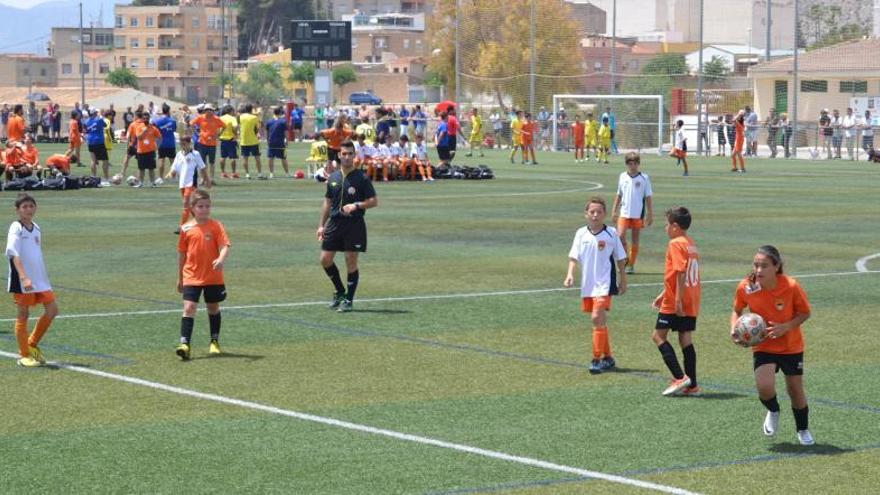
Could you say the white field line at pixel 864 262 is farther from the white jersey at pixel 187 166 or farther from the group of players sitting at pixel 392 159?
the group of players sitting at pixel 392 159

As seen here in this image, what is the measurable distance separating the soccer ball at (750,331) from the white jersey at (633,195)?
10.9 m

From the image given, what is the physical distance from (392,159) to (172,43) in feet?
433

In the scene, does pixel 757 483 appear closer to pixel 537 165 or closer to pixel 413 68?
pixel 537 165

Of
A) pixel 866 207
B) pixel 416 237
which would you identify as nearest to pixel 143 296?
pixel 416 237

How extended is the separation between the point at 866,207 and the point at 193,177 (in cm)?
1510

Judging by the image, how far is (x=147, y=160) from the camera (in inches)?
1537

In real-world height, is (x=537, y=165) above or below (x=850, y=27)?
below

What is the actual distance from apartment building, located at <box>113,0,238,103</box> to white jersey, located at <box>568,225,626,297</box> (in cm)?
15449

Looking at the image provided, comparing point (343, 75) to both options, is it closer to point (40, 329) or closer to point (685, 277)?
point (40, 329)

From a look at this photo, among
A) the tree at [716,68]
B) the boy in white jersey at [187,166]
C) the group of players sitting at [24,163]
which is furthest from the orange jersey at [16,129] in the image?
the tree at [716,68]

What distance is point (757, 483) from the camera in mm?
9859

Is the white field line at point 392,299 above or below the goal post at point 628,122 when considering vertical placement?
below

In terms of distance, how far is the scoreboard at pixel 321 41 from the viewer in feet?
323

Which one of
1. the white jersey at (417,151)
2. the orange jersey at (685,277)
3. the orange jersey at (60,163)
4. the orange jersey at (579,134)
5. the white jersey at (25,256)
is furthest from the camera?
the orange jersey at (579,134)
